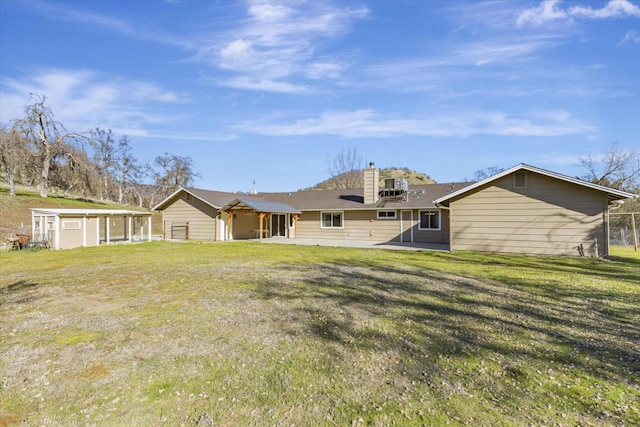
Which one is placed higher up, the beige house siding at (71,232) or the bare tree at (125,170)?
the bare tree at (125,170)

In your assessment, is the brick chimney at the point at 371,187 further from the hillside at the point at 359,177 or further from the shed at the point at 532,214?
the hillside at the point at 359,177

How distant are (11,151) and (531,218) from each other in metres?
37.4

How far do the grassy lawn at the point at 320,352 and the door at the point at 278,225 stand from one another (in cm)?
1585

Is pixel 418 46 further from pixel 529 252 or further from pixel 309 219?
pixel 309 219

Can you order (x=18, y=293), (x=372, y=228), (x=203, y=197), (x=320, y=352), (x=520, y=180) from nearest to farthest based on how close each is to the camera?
(x=320, y=352) → (x=18, y=293) → (x=520, y=180) → (x=372, y=228) → (x=203, y=197)

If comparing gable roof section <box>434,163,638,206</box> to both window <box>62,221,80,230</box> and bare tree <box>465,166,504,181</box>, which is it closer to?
window <box>62,221,80,230</box>

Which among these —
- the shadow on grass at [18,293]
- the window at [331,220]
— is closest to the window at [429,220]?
the window at [331,220]

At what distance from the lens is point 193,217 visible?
868 inches

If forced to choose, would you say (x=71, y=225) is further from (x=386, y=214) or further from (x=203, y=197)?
(x=386, y=214)

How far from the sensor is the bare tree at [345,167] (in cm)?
4494

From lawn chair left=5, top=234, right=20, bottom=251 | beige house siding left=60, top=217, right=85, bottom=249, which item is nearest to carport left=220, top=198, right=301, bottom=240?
beige house siding left=60, top=217, right=85, bottom=249

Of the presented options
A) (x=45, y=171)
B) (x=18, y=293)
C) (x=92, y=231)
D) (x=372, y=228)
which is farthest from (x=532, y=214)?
(x=45, y=171)

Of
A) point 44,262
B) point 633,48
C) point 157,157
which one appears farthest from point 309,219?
point 157,157

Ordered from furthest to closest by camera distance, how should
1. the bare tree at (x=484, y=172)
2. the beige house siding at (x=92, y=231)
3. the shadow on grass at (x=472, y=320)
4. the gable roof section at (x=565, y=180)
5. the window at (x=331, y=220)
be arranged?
the bare tree at (x=484, y=172) → the window at (x=331, y=220) → the beige house siding at (x=92, y=231) → the gable roof section at (x=565, y=180) → the shadow on grass at (x=472, y=320)
